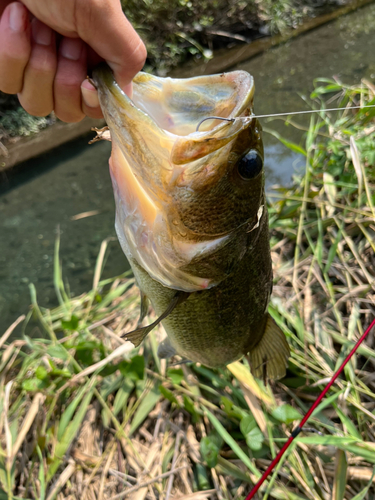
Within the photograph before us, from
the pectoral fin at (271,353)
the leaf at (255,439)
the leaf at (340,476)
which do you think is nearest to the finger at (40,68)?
the pectoral fin at (271,353)

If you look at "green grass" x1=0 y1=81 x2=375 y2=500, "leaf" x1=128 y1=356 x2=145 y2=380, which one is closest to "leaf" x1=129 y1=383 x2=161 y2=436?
"green grass" x1=0 y1=81 x2=375 y2=500

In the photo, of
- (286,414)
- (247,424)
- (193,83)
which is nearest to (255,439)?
(247,424)

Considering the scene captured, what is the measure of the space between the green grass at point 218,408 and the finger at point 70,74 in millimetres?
1175

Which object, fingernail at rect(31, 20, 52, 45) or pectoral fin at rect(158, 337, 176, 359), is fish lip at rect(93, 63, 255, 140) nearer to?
fingernail at rect(31, 20, 52, 45)

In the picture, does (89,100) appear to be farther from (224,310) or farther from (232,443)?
(232,443)

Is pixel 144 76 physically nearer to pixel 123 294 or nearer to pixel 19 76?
pixel 19 76

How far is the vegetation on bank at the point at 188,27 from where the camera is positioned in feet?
19.4

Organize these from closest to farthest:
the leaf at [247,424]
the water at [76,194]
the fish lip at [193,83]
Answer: the fish lip at [193,83], the leaf at [247,424], the water at [76,194]

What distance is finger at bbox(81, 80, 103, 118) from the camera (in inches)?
45.8

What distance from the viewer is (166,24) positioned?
23.7ft

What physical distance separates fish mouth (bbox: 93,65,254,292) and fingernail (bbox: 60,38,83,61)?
99mm

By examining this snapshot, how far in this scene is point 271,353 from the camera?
1405mm

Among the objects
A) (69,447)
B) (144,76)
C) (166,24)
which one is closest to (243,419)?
(69,447)

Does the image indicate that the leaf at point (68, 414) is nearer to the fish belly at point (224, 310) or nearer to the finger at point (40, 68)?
the fish belly at point (224, 310)
